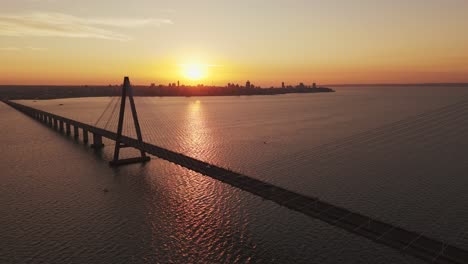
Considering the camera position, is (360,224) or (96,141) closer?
(360,224)

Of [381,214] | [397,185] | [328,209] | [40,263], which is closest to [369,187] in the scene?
[397,185]

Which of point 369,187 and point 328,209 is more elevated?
point 328,209

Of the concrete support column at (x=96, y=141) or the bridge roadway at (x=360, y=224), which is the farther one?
the concrete support column at (x=96, y=141)

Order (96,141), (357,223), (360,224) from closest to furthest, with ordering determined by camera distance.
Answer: (360,224) < (357,223) < (96,141)

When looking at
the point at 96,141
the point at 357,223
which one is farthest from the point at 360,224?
the point at 96,141

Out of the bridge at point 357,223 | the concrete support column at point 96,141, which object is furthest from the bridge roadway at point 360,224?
the concrete support column at point 96,141

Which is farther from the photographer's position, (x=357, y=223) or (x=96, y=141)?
(x=96, y=141)

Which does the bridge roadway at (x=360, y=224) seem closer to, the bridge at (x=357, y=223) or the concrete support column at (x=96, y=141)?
the bridge at (x=357, y=223)

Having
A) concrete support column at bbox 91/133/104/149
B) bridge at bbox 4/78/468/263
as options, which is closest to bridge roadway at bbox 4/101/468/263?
bridge at bbox 4/78/468/263

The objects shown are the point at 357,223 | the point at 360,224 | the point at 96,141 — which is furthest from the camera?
the point at 96,141

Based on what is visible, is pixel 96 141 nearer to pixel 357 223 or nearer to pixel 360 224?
pixel 357 223

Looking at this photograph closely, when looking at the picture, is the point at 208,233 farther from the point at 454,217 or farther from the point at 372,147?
the point at 372,147
